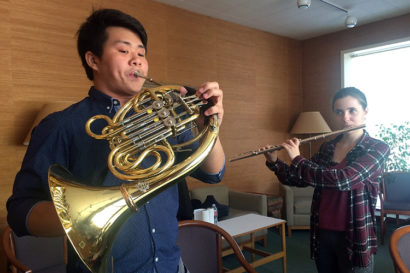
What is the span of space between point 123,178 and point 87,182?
0.14 meters

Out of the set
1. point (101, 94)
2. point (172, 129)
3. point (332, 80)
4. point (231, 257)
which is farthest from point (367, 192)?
point (332, 80)

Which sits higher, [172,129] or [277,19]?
[277,19]

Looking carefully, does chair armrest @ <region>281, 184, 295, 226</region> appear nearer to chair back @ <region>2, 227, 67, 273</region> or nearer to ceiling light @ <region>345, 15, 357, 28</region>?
ceiling light @ <region>345, 15, 357, 28</region>

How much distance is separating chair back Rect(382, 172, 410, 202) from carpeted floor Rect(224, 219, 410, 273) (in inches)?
18.5

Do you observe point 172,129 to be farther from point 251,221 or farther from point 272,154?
point 251,221

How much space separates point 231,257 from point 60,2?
10.2 feet

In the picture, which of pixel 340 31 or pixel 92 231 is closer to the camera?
pixel 92 231

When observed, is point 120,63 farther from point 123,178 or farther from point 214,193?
point 214,193

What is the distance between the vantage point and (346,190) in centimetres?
167

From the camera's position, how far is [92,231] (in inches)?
26.8

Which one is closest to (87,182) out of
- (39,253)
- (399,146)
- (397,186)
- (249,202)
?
(39,253)

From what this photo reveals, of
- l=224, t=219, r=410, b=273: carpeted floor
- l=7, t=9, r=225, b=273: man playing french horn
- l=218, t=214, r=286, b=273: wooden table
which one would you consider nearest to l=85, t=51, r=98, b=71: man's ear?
l=7, t=9, r=225, b=273: man playing french horn

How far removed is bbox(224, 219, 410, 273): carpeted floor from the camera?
3092mm

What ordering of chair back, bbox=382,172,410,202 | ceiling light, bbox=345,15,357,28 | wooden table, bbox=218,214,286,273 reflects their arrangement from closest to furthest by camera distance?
wooden table, bbox=218,214,286,273 < chair back, bbox=382,172,410,202 < ceiling light, bbox=345,15,357,28
